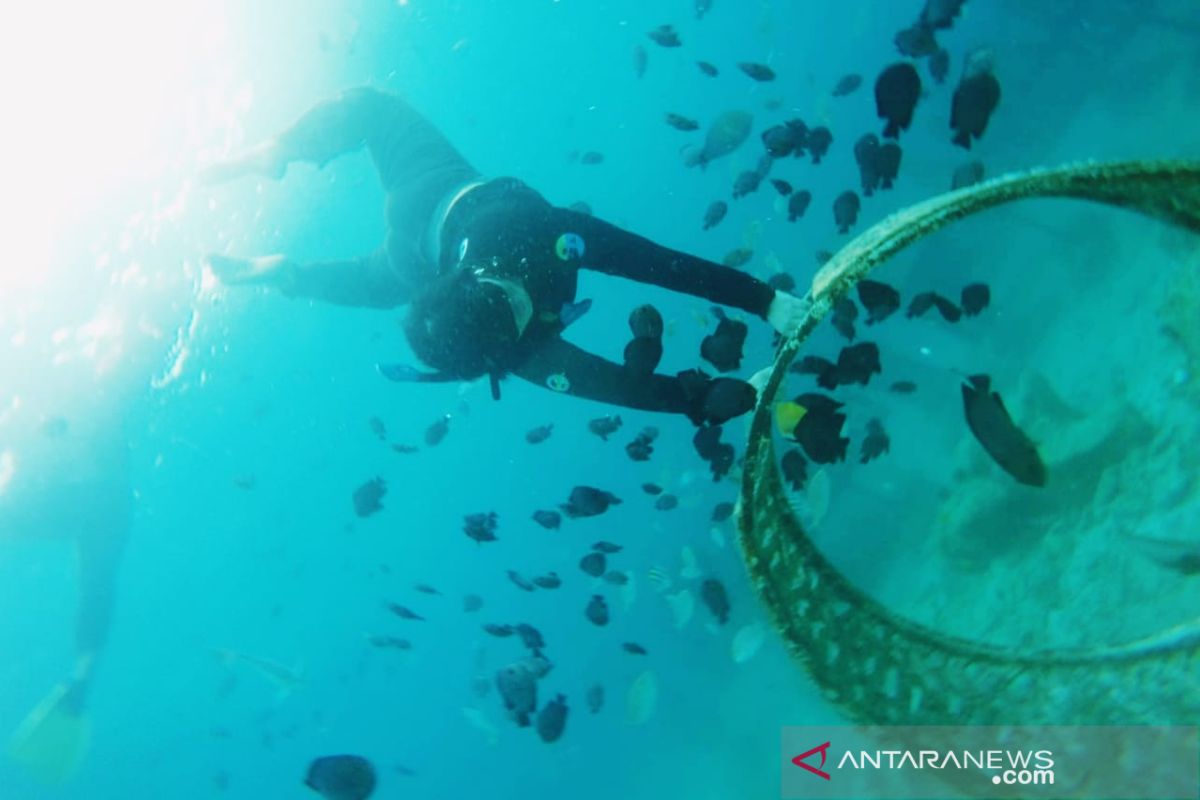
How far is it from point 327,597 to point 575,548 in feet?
73.5

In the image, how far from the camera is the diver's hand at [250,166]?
23.7 ft

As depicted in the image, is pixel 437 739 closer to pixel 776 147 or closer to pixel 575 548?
pixel 575 548

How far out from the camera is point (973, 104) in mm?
4617

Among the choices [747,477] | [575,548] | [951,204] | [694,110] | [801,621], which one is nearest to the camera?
[951,204]

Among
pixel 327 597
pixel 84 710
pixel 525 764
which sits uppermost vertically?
pixel 84 710

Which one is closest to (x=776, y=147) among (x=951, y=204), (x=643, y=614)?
(x=951, y=204)

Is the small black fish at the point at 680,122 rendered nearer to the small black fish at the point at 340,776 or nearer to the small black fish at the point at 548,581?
the small black fish at the point at 548,581

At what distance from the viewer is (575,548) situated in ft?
148

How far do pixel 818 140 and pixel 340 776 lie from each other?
24.1 feet

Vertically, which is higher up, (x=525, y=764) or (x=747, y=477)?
(x=747, y=477)

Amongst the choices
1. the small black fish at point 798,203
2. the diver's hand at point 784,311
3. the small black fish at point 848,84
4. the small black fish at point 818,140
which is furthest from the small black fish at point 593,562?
the small black fish at point 848,84

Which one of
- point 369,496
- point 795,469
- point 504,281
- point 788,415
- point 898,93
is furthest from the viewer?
point 369,496

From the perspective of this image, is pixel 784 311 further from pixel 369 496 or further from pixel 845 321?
pixel 369 496

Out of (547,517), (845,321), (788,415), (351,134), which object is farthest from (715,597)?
(351,134)
